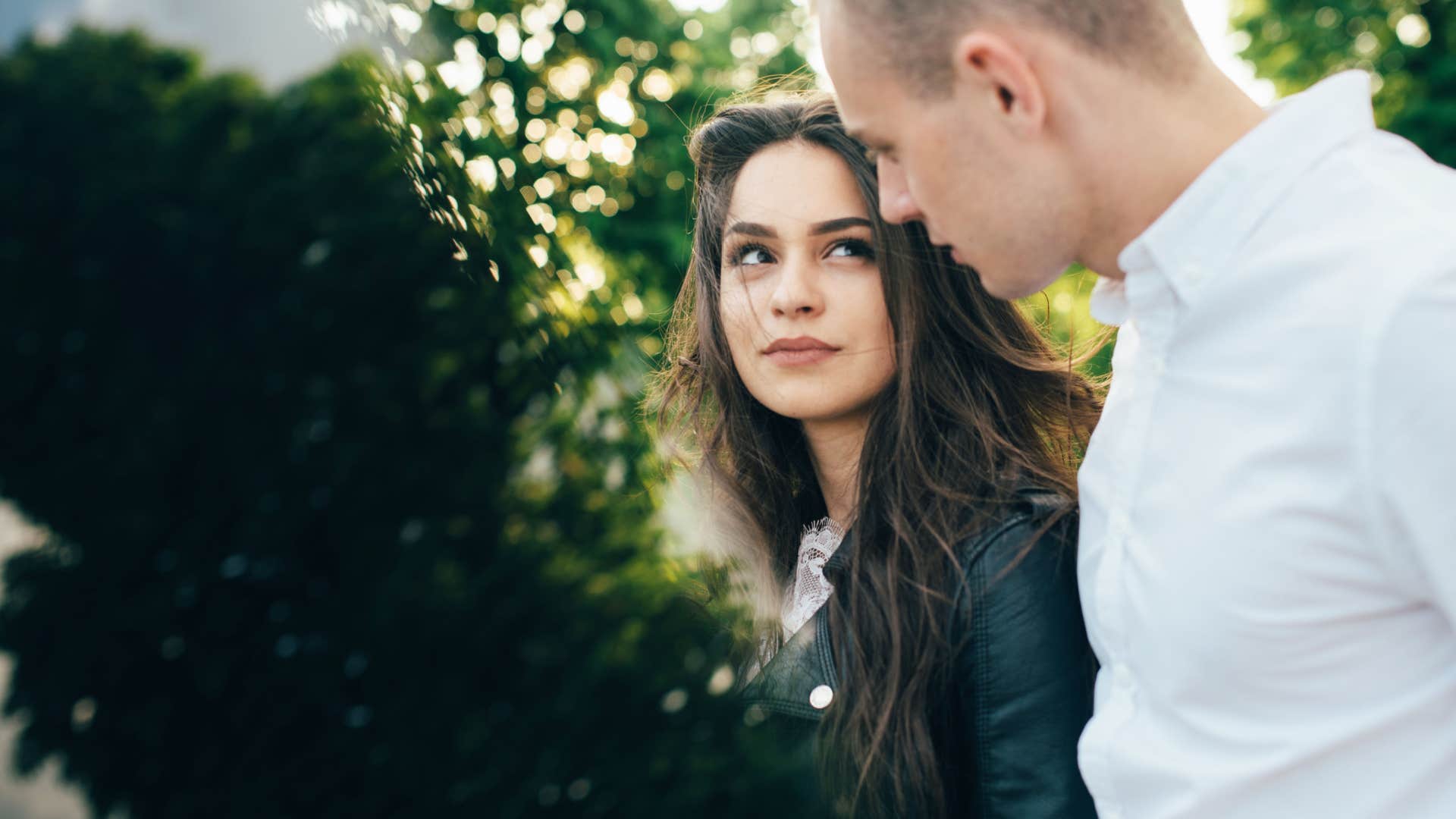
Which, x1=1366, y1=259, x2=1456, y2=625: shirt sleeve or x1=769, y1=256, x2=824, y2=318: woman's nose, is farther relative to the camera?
x1=769, y1=256, x2=824, y2=318: woman's nose

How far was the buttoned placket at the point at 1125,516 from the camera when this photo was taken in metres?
1.46

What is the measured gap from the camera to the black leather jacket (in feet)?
5.41

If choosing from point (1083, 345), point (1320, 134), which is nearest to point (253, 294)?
point (1320, 134)

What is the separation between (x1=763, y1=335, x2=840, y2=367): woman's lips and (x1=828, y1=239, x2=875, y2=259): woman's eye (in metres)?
0.18

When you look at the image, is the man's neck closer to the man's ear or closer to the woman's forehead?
the man's ear

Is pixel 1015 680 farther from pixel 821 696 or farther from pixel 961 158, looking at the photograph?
pixel 961 158

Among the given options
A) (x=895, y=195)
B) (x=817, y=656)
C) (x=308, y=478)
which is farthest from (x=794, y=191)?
(x=308, y=478)

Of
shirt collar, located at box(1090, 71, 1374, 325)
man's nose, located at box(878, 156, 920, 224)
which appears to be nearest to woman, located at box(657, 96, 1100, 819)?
man's nose, located at box(878, 156, 920, 224)

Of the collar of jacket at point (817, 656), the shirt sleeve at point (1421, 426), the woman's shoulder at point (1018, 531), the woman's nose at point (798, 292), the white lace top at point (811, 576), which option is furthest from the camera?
the white lace top at point (811, 576)

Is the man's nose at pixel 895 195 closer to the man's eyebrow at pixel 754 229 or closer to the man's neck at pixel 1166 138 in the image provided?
the man's neck at pixel 1166 138

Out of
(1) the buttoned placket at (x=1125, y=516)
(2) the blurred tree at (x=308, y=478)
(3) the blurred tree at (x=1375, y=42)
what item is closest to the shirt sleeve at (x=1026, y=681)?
(1) the buttoned placket at (x=1125, y=516)

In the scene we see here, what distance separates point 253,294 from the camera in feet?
2.23

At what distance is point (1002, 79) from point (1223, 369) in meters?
0.47

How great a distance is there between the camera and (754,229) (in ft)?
6.96
